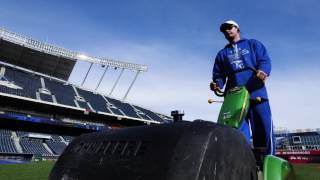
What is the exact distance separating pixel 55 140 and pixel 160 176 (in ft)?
140

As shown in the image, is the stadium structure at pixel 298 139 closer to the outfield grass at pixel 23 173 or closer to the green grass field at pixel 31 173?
the green grass field at pixel 31 173

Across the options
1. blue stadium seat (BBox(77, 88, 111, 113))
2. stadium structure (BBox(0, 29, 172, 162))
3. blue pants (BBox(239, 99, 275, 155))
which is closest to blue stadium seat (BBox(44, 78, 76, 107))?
stadium structure (BBox(0, 29, 172, 162))

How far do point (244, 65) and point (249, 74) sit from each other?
0.33 ft

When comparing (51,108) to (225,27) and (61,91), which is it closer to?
(61,91)

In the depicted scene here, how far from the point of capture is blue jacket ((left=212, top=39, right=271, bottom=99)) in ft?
10.0

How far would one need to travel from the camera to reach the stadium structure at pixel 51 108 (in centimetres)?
3803

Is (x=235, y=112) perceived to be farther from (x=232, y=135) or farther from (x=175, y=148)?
(x=175, y=148)

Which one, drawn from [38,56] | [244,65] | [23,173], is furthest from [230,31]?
[38,56]

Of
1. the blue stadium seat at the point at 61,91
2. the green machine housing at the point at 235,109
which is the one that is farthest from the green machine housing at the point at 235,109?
the blue stadium seat at the point at 61,91

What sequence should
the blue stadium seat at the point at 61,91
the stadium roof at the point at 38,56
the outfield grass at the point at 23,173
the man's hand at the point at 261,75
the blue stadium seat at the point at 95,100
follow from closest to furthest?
the man's hand at the point at 261,75, the outfield grass at the point at 23,173, the blue stadium seat at the point at 61,91, the stadium roof at the point at 38,56, the blue stadium seat at the point at 95,100

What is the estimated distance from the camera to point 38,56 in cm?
5178

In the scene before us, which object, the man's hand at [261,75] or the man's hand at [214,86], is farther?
the man's hand at [214,86]

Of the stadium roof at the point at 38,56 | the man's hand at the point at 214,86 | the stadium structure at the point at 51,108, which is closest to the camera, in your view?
the man's hand at the point at 214,86

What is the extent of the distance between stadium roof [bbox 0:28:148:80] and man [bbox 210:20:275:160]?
48.5m
